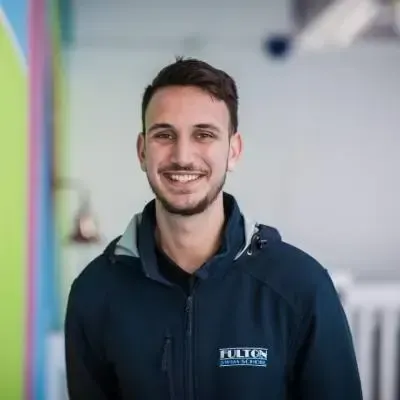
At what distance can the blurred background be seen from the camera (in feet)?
5.25

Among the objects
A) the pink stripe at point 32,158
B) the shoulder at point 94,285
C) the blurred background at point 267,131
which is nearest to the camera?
the shoulder at point 94,285

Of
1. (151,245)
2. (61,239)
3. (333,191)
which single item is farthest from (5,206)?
(333,191)

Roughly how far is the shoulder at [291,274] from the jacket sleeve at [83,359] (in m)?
0.26

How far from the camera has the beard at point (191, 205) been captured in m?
0.85

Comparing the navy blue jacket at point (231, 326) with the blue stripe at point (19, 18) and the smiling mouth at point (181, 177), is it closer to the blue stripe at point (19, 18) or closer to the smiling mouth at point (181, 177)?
the smiling mouth at point (181, 177)

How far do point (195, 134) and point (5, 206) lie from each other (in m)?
0.34

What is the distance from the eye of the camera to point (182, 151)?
32.4 inches

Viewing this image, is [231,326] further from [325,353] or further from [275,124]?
[275,124]

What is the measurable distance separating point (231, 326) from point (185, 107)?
1.03ft

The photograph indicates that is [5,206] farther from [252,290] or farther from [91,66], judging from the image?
[91,66]

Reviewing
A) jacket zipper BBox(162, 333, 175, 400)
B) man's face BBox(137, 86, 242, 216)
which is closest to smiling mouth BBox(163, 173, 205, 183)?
man's face BBox(137, 86, 242, 216)

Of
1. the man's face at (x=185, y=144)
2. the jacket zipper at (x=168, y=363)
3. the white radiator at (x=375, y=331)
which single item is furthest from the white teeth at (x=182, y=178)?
the white radiator at (x=375, y=331)

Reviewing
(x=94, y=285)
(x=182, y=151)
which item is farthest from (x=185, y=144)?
(x=94, y=285)

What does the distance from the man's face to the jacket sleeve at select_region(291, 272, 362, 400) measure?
0.22 m
